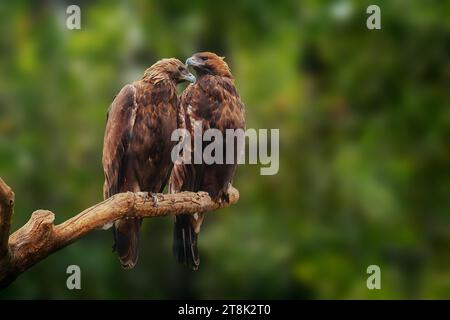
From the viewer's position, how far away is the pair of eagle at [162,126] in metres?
4.21

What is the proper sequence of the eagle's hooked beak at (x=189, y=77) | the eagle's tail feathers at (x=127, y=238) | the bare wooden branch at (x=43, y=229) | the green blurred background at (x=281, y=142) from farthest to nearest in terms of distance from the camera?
the green blurred background at (x=281, y=142) → the eagle's tail feathers at (x=127, y=238) → the eagle's hooked beak at (x=189, y=77) → the bare wooden branch at (x=43, y=229)

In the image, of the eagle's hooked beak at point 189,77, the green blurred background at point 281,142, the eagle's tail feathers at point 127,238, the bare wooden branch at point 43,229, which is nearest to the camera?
the bare wooden branch at point 43,229

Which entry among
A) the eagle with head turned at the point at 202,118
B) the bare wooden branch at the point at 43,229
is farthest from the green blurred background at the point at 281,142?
the bare wooden branch at the point at 43,229

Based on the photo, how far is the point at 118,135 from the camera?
4.31 m

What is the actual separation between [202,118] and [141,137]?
0.27 m

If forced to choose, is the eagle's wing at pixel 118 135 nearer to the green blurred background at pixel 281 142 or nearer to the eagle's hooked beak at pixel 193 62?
the eagle's hooked beak at pixel 193 62

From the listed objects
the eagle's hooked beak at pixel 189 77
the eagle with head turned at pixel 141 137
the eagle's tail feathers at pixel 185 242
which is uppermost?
the eagle's hooked beak at pixel 189 77

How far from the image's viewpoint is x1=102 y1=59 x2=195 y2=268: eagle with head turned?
4203 millimetres

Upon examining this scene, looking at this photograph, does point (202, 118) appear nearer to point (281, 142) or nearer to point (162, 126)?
point (162, 126)

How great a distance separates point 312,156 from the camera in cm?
805

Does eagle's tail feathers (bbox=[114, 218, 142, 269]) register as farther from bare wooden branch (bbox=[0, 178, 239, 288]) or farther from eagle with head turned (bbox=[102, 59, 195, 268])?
bare wooden branch (bbox=[0, 178, 239, 288])

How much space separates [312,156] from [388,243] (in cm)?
95

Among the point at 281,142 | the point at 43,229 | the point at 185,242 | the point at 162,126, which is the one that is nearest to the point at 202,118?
the point at 162,126

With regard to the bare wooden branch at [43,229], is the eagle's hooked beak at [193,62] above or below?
above
